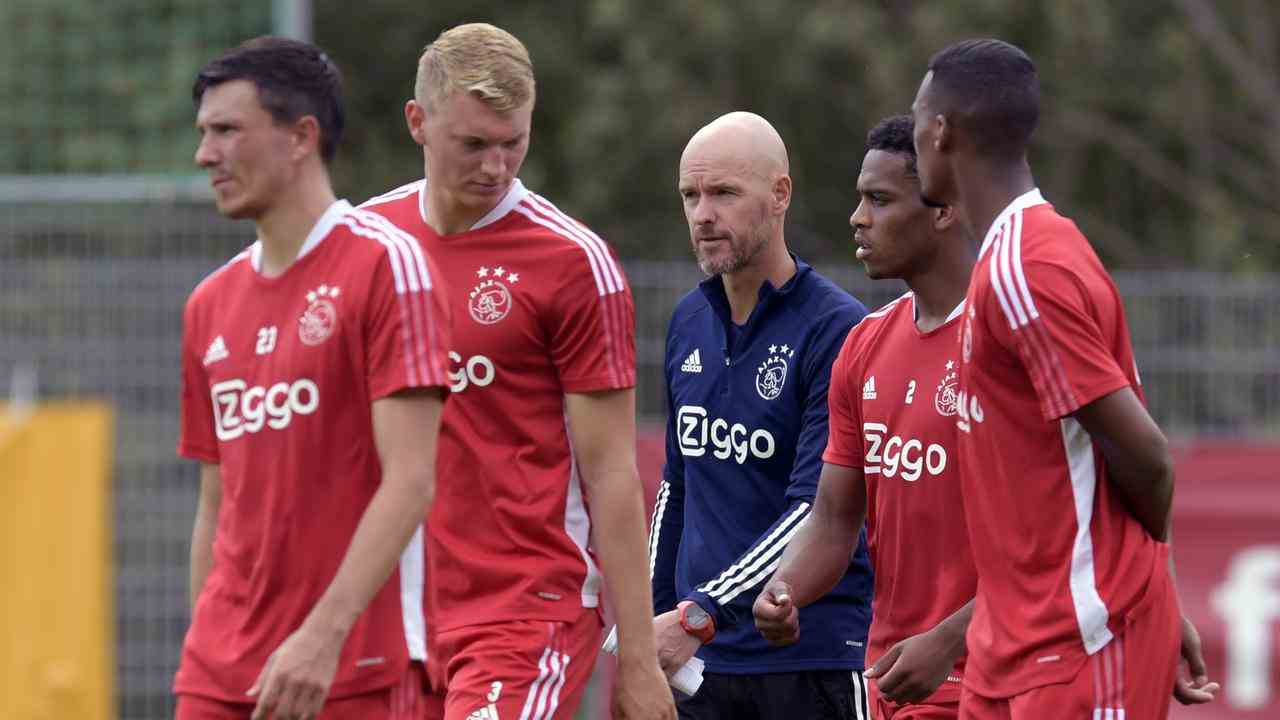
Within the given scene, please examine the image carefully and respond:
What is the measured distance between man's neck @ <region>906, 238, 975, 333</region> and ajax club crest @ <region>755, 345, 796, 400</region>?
713mm

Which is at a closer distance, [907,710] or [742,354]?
[907,710]

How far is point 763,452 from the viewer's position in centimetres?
618

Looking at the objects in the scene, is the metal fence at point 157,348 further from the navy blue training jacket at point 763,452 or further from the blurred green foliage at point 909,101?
the blurred green foliage at point 909,101

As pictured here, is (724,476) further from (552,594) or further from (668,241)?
(668,241)

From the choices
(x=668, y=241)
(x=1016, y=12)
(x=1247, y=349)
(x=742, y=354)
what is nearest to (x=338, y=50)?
(x=668, y=241)

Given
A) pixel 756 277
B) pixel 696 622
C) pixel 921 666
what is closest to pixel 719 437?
pixel 756 277

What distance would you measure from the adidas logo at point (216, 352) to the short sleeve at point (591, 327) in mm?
1102

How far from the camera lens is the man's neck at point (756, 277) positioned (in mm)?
6320

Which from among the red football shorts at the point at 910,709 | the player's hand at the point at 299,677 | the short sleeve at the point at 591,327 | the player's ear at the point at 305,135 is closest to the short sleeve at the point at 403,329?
the player's ear at the point at 305,135

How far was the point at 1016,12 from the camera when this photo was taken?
76.2 ft

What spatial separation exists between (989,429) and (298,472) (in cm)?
151

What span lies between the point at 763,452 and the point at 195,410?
1865 millimetres

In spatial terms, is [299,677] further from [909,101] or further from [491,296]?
[909,101]

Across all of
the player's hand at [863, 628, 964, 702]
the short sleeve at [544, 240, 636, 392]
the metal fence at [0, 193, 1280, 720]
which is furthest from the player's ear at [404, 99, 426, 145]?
the metal fence at [0, 193, 1280, 720]
